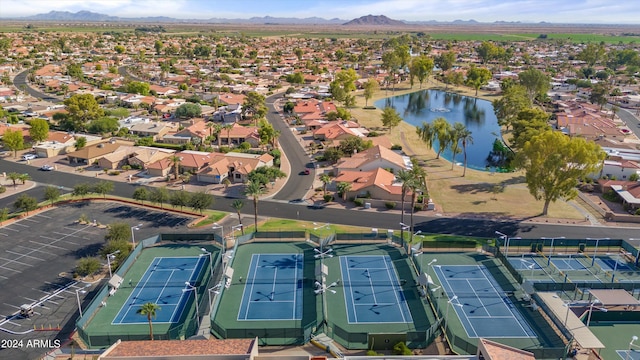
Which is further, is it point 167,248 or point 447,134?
point 447,134

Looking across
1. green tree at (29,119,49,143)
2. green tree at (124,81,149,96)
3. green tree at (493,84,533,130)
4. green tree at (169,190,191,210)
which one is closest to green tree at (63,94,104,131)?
green tree at (29,119,49,143)

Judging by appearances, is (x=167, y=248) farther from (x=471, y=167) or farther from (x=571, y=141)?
(x=471, y=167)

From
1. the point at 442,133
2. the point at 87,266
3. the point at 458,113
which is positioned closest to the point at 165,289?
the point at 87,266

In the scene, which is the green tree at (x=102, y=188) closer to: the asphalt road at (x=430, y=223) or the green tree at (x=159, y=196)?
the asphalt road at (x=430, y=223)

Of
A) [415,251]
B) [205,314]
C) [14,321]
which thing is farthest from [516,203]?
[14,321]

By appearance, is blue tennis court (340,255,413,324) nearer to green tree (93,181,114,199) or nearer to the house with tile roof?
the house with tile roof

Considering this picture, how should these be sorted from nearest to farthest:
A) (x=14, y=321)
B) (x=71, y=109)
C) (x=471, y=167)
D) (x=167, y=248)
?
(x=14, y=321), (x=167, y=248), (x=471, y=167), (x=71, y=109)
